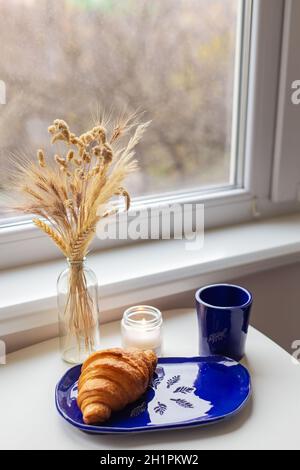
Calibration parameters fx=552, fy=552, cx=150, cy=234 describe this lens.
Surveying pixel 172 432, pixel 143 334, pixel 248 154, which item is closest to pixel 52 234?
pixel 143 334

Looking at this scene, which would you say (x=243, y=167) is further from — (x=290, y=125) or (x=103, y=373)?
(x=103, y=373)

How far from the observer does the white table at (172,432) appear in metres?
0.75

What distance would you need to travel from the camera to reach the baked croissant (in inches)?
29.8

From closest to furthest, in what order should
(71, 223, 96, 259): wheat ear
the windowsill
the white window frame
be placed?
1. (71, 223, 96, 259): wheat ear
2. the windowsill
3. the white window frame

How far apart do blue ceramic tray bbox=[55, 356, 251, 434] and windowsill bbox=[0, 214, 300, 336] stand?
0.51 ft

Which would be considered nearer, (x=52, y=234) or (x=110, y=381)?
→ (x=110, y=381)

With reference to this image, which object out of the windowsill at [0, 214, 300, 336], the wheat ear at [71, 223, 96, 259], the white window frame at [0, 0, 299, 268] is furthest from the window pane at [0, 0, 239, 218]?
the wheat ear at [71, 223, 96, 259]

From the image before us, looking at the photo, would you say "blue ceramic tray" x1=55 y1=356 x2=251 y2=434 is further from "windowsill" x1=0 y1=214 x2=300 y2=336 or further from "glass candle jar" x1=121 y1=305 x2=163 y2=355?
"windowsill" x1=0 y1=214 x2=300 y2=336

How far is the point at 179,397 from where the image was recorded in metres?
0.83

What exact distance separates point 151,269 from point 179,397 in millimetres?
312

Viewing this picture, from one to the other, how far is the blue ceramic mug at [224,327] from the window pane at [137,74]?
0.41m

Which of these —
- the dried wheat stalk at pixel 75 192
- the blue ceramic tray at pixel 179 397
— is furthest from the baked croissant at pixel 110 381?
the dried wheat stalk at pixel 75 192

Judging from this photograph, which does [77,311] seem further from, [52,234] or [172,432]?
[172,432]
